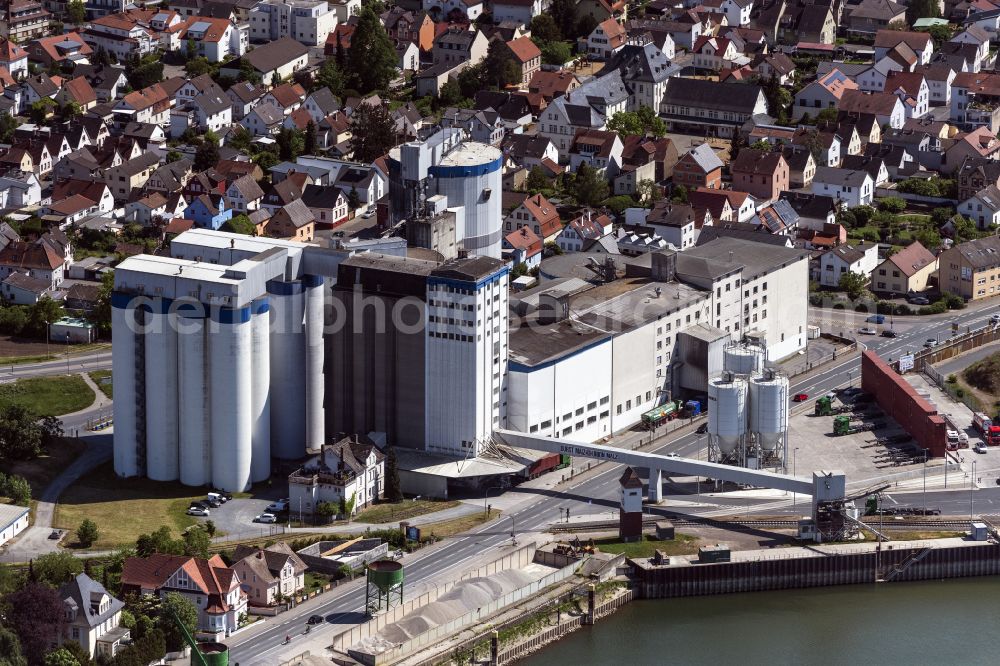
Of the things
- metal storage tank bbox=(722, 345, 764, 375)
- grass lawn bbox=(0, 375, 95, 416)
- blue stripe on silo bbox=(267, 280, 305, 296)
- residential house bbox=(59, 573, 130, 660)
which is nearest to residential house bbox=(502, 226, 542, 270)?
metal storage tank bbox=(722, 345, 764, 375)

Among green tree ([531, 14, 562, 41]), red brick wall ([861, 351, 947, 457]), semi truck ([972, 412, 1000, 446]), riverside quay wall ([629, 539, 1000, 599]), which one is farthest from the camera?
green tree ([531, 14, 562, 41])

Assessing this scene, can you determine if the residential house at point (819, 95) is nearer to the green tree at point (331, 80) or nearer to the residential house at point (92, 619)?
the green tree at point (331, 80)

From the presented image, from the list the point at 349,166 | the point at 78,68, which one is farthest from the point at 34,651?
the point at 78,68

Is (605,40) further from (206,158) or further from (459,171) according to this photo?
(459,171)

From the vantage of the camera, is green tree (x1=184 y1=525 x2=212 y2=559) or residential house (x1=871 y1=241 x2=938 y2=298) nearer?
green tree (x1=184 y1=525 x2=212 y2=559)

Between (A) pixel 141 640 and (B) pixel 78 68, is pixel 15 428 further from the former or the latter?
(B) pixel 78 68

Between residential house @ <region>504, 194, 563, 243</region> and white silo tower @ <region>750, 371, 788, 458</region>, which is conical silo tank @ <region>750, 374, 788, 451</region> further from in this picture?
residential house @ <region>504, 194, 563, 243</region>
